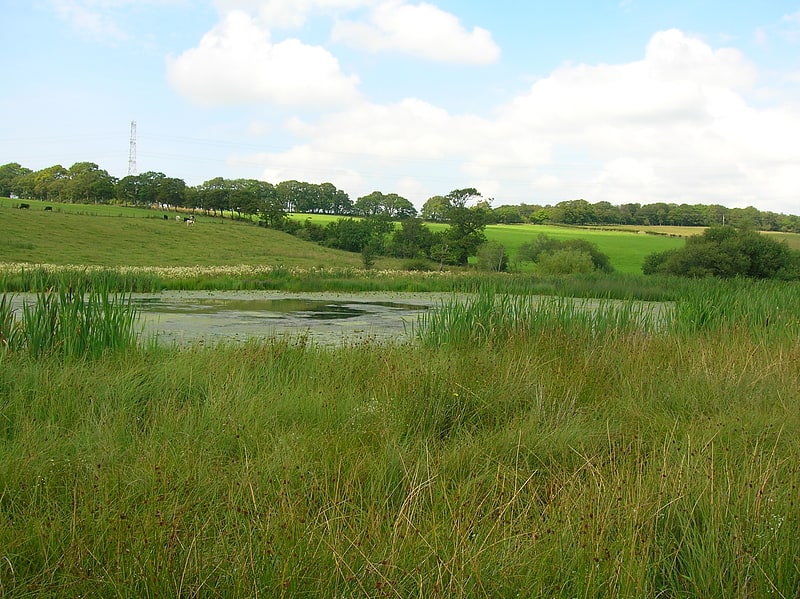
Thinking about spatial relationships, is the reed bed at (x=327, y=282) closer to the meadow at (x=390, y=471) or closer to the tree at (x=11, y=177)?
the meadow at (x=390, y=471)

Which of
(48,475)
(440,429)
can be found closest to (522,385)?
(440,429)

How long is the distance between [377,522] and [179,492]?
2.70 feet

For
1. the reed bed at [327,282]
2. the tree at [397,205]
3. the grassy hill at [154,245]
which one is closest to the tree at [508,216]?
the tree at [397,205]

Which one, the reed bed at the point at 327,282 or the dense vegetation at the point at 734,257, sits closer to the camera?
the reed bed at the point at 327,282

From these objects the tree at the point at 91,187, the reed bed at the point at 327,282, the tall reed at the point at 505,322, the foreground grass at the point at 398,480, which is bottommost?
the reed bed at the point at 327,282

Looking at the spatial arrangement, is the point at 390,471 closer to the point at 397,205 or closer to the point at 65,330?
the point at 65,330

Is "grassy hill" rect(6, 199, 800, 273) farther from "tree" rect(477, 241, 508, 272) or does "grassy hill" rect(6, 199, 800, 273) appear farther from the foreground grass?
the foreground grass

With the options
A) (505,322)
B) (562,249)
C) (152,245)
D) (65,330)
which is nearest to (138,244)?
(152,245)

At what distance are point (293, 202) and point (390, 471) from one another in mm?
95486

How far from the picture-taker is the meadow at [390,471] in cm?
211

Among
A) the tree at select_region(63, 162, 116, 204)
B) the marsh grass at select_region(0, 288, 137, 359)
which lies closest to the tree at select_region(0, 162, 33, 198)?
the tree at select_region(63, 162, 116, 204)

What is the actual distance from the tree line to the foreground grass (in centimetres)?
5407

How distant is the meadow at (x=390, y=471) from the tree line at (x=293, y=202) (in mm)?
53711

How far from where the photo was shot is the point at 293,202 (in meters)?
96.1
